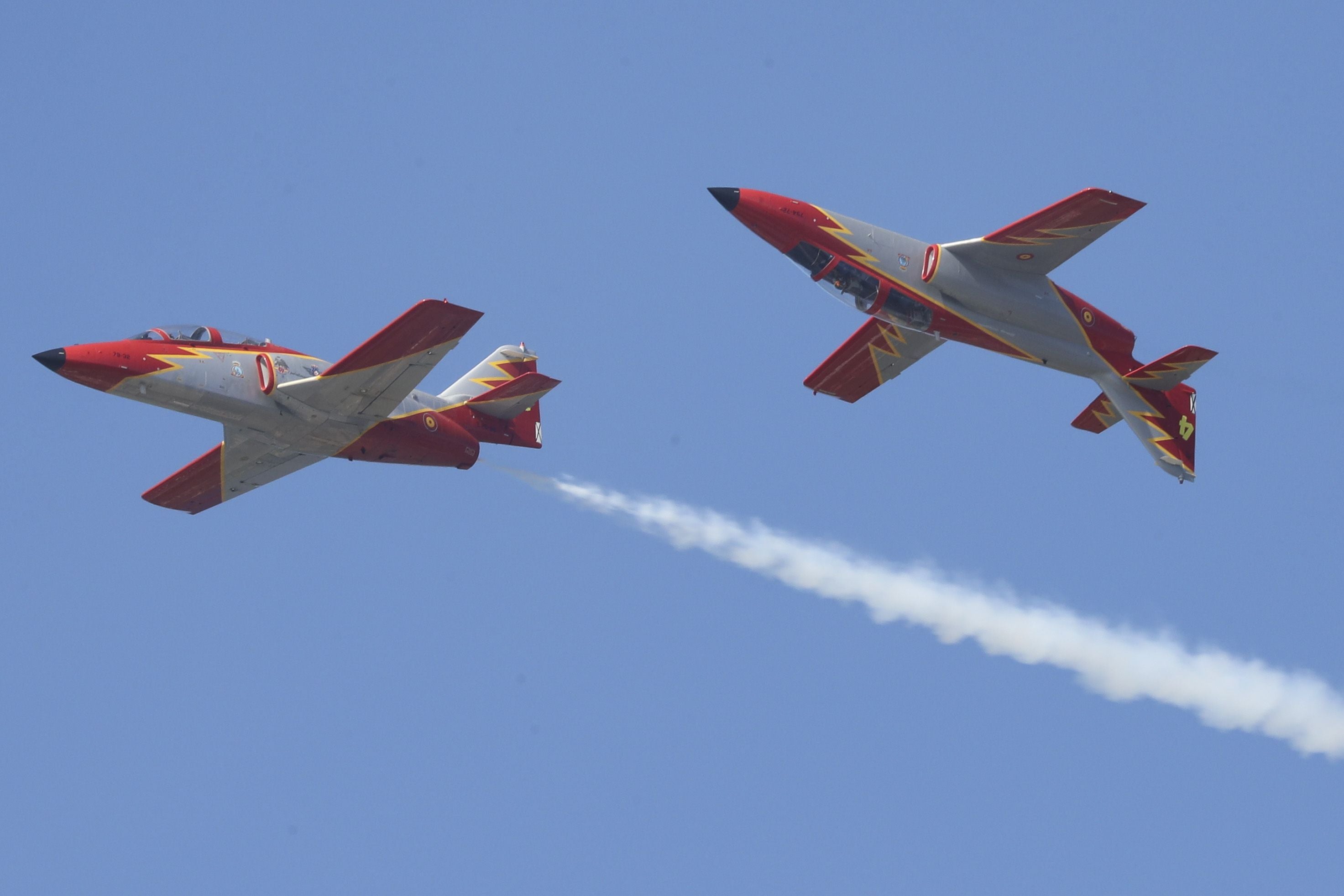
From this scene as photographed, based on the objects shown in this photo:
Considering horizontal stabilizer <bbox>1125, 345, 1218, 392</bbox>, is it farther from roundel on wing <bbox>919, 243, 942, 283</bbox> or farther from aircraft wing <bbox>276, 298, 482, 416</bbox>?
aircraft wing <bbox>276, 298, 482, 416</bbox>

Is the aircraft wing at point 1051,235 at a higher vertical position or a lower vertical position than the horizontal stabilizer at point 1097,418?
higher

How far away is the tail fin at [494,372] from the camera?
54.1m

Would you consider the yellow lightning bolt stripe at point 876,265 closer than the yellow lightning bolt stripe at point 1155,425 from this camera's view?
Yes

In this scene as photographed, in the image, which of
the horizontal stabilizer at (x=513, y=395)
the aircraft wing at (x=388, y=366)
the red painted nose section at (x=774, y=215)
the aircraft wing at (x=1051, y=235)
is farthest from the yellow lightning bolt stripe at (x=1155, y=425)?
the aircraft wing at (x=388, y=366)

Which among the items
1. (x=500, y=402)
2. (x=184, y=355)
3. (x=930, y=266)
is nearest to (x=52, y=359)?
(x=184, y=355)

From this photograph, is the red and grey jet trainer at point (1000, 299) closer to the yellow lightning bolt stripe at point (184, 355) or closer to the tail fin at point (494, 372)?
the tail fin at point (494, 372)

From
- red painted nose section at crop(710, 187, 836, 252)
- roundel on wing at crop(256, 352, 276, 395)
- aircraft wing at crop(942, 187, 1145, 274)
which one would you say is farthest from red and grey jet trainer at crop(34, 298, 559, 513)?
aircraft wing at crop(942, 187, 1145, 274)

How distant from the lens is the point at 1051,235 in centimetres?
5025

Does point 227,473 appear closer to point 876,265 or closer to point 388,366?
point 388,366

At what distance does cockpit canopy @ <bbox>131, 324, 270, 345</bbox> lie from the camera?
47812 millimetres

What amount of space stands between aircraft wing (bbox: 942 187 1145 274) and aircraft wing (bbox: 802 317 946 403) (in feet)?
13.2

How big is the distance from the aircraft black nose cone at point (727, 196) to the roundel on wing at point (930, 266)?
4.92 metres

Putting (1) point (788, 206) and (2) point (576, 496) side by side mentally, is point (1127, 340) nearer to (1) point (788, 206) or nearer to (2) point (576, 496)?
(1) point (788, 206)

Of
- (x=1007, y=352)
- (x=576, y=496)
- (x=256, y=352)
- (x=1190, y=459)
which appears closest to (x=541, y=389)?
(x=576, y=496)
